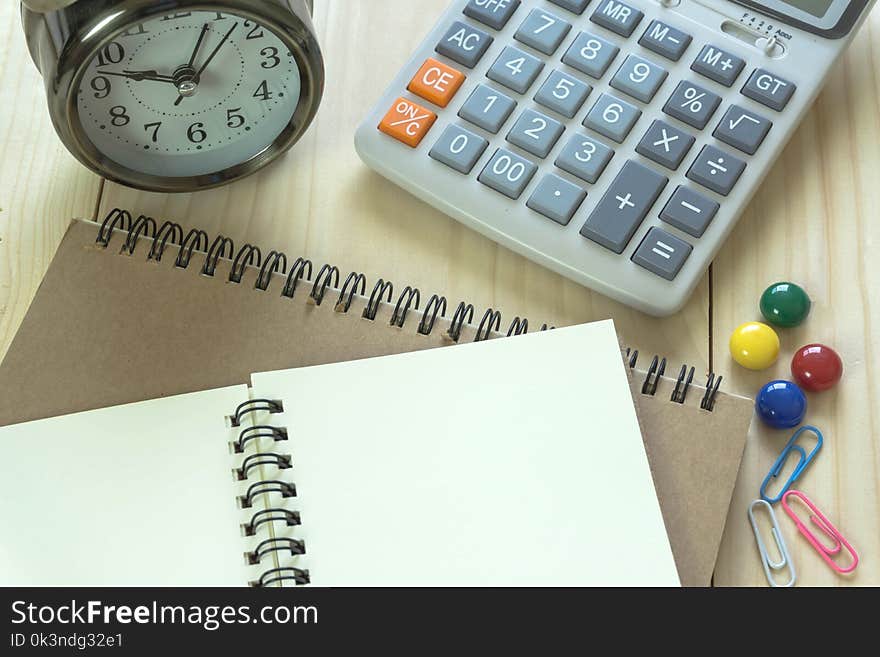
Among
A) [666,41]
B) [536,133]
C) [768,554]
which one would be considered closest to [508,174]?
[536,133]

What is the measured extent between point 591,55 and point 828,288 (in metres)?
0.20

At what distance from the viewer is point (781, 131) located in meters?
0.65

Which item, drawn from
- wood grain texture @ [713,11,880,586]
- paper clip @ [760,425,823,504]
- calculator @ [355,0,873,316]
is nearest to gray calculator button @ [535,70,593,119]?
calculator @ [355,0,873,316]

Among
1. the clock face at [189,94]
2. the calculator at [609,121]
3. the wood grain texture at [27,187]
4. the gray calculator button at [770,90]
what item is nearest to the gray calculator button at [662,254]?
the calculator at [609,121]

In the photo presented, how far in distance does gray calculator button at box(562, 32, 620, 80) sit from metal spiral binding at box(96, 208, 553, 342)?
0.54 ft

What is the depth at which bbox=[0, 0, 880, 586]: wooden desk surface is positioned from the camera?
0.61 meters

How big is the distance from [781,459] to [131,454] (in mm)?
345

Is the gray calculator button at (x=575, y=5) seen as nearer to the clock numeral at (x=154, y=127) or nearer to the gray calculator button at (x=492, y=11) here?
the gray calculator button at (x=492, y=11)

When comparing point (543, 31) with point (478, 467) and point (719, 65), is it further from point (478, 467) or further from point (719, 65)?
point (478, 467)

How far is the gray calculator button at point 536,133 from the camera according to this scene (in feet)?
2.11

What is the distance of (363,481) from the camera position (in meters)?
0.57

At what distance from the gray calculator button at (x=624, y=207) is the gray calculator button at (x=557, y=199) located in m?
0.01

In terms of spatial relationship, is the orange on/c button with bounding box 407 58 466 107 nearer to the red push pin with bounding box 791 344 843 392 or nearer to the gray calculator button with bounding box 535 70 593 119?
the gray calculator button with bounding box 535 70 593 119
